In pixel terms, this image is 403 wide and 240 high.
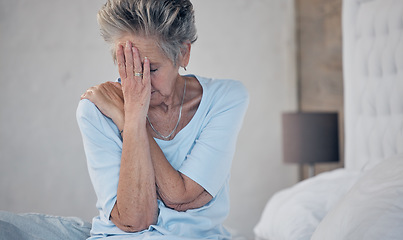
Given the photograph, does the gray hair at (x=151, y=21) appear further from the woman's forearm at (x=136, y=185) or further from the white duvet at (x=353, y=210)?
the white duvet at (x=353, y=210)

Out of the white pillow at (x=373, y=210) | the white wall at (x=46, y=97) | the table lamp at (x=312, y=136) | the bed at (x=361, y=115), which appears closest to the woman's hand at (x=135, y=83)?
the white pillow at (x=373, y=210)

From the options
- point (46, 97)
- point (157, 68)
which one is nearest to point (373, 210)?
point (157, 68)

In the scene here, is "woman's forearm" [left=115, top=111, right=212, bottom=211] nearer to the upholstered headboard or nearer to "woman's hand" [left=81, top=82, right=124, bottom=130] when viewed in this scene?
"woman's hand" [left=81, top=82, right=124, bottom=130]

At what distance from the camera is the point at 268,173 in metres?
3.87

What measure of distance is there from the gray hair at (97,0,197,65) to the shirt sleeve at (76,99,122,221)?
213mm

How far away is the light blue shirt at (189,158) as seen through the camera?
4.90 feet

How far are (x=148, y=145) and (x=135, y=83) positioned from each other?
0.66 ft

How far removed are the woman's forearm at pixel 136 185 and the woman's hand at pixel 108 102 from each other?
76 millimetres

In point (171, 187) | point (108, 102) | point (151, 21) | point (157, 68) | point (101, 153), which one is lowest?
point (171, 187)

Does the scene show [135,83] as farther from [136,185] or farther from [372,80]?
[372,80]

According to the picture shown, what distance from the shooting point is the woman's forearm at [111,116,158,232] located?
145 centimetres

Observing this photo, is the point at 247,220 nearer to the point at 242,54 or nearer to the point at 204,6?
the point at 242,54

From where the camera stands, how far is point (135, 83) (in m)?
1.50

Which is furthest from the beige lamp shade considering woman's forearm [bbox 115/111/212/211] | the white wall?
woman's forearm [bbox 115/111/212/211]
